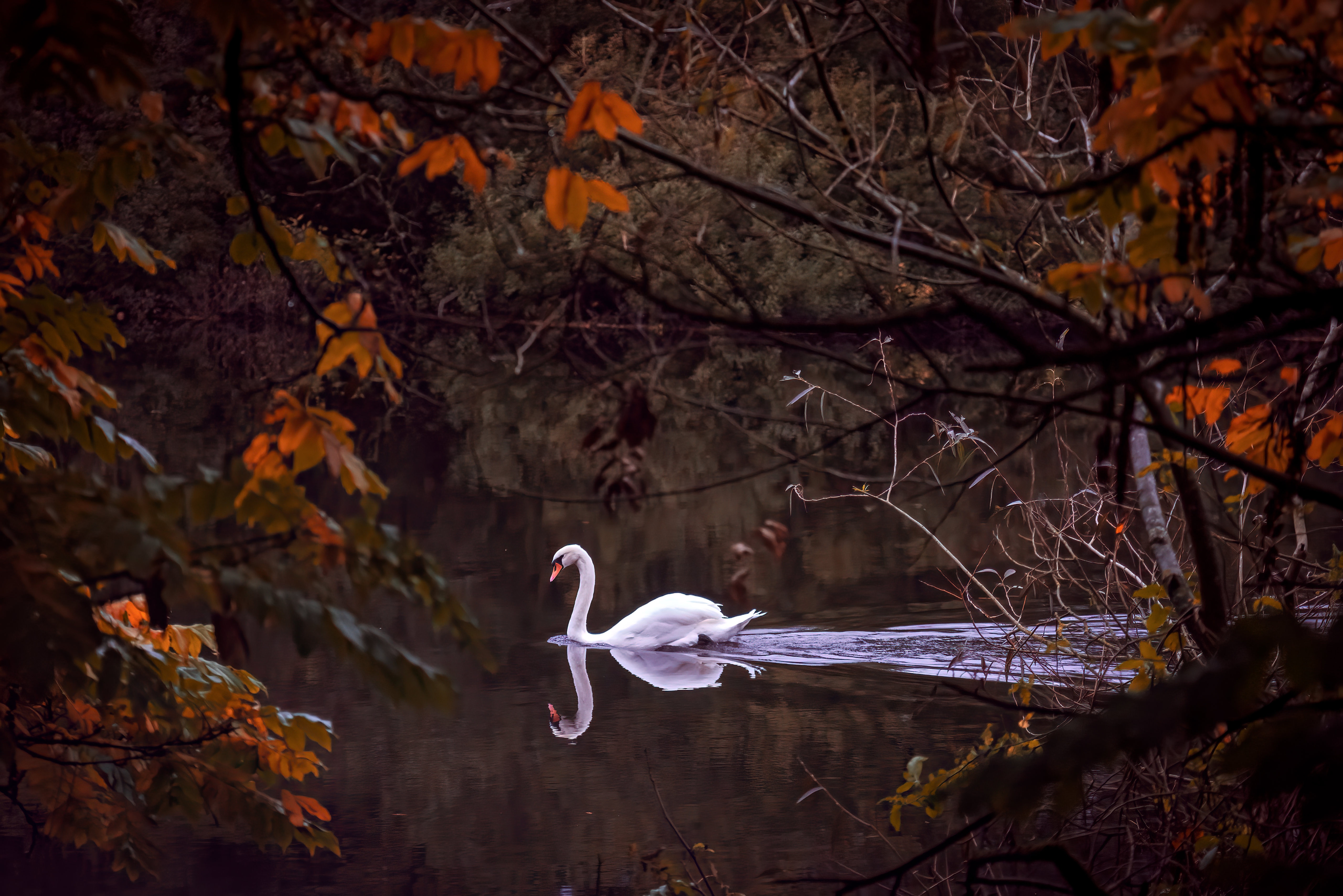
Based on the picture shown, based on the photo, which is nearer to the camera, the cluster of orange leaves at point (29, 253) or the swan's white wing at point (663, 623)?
the cluster of orange leaves at point (29, 253)

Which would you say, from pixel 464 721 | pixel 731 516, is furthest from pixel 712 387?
pixel 464 721

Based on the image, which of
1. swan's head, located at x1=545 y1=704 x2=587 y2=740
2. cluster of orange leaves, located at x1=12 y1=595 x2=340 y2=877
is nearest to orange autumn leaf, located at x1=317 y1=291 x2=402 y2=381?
cluster of orange leaves, located at x1=12 y1=595 x2=340 y2=877

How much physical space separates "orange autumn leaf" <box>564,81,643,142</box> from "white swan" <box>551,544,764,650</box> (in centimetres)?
675

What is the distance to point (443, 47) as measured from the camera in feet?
5.99

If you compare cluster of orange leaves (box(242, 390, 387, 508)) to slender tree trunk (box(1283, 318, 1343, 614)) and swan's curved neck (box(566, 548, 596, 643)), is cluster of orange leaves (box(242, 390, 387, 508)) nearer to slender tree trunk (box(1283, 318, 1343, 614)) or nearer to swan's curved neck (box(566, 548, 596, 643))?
slender tree trunk (box(1283, 318, 1343, 614))

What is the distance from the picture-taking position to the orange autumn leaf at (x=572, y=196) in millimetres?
1833

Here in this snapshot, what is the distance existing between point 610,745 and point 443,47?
5137 millimetres

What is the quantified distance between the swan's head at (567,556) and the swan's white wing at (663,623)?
74cm

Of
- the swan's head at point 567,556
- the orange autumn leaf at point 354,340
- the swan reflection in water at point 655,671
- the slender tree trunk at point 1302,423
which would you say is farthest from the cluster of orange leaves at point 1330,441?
the swan's head at point 567,556

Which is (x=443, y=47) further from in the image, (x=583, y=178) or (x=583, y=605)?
(x=583, y=605)

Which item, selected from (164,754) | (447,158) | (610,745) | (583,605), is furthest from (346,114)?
(583,605)

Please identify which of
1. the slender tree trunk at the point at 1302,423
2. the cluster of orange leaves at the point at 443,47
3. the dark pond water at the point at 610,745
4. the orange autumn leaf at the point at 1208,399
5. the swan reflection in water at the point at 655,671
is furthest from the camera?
the swan reflection in water at the point at 655,671

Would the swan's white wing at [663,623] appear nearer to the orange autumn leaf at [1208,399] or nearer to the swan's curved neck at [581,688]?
the swan's curved neck at [581,688]

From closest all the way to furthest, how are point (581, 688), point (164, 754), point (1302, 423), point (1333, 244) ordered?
point (1333, 244), point (1302, 423), point (164, 754), point (581, 688)
